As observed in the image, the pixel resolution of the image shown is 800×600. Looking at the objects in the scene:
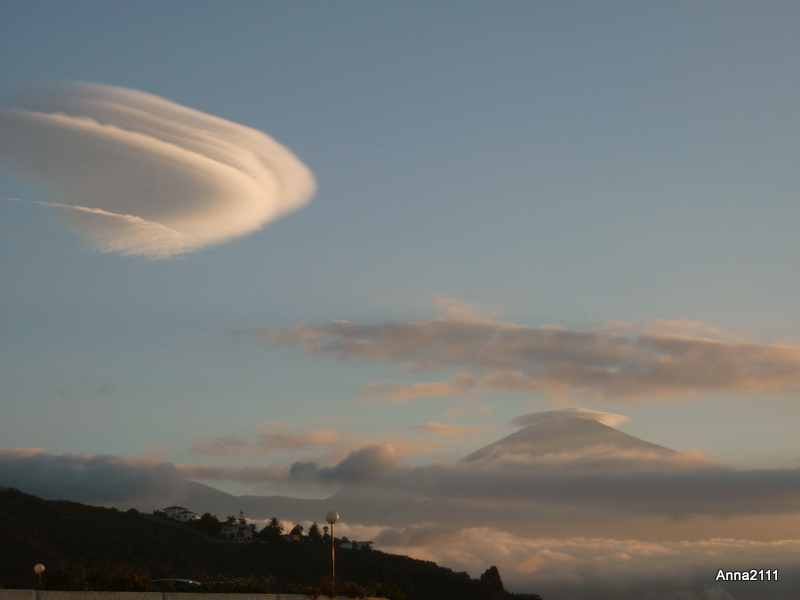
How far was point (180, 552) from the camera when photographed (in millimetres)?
67750

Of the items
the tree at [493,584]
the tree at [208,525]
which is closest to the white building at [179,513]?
the tree at [208,525]

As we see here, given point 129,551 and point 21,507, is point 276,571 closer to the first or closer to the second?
point 129,551

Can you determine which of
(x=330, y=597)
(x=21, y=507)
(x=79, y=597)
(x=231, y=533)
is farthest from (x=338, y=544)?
(x=79, y=597)

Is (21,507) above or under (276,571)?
above

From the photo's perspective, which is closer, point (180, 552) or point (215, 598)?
point (215, 598)

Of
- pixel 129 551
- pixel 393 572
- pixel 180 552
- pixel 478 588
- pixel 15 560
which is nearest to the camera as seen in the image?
pixel 15 560

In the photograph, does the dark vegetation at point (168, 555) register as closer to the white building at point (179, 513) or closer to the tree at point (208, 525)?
the tree at point (208, 525)

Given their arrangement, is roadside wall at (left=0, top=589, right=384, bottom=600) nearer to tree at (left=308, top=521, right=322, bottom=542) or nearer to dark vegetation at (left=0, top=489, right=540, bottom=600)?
dark vegetation at (left=0, top=489, right=540, bottom=600)

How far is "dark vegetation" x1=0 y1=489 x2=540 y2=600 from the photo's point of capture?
55.2m

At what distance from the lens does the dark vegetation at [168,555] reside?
5516 cm

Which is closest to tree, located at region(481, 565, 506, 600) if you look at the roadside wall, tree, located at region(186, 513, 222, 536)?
tree, located at region(186, 513, 222, 536)

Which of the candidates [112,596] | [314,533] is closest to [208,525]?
[314,533]

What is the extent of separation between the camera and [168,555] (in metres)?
65.6

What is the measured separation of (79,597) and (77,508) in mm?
65663
